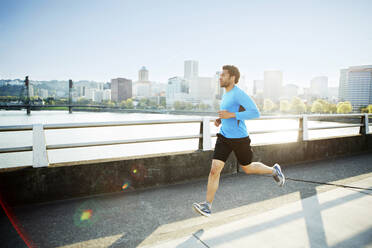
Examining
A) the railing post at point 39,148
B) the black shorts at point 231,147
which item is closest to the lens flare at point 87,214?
the railing post at point 39,148

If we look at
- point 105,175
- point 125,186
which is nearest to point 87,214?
point 105,175

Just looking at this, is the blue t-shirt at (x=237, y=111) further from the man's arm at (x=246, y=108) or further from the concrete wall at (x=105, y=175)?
the concrete wall at (x=105, y=175)

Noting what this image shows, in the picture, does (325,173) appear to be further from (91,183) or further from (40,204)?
(40,204)

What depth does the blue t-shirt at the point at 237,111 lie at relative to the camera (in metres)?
3.30

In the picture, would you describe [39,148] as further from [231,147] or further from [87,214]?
[231,147]

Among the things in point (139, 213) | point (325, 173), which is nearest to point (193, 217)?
point (139, 213)

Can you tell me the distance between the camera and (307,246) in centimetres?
253

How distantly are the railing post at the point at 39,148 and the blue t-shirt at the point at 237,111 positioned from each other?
2583mm

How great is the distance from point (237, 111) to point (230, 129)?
0.83 ft

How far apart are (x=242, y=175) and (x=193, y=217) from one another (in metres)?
2.31

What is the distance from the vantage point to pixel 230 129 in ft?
11.3

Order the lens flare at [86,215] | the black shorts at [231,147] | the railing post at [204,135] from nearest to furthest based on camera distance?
the lens flare at [86,215] < the black shorts at [231,147] < the railing post at [204,135]

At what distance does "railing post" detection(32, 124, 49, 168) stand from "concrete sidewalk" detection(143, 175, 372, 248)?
7.47 ft

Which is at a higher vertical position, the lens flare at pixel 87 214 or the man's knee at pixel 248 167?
the man's knee at pixel 248 167
